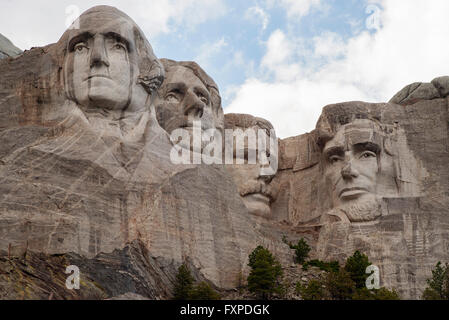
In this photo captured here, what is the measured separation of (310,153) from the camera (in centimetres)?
3634

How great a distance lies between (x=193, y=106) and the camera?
109 ft

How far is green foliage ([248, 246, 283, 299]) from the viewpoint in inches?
1159

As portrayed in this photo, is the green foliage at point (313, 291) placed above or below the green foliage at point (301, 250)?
below

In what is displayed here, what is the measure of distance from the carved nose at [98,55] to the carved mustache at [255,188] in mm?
6071

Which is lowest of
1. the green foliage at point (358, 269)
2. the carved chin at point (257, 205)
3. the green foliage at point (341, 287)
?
the green foliage at point (341, 287)

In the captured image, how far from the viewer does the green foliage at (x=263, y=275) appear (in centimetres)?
2944

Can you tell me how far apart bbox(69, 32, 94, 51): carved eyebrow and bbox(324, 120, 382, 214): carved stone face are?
7564 millimetres

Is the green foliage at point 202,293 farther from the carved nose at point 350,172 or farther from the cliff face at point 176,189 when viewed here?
the carved nose at point 350,172

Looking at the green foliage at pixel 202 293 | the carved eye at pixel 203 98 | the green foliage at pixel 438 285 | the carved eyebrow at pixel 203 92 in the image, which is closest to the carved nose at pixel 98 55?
the carved eyebrow at pixel 203 92

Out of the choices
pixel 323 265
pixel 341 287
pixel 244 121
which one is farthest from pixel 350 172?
pixel 341 287

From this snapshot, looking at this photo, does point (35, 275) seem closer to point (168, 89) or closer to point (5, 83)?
point (5, 83)

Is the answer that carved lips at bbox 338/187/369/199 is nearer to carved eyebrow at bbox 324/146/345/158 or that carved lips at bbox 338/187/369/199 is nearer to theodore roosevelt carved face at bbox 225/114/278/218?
carved eyebrow at bbox 324/146/345/158

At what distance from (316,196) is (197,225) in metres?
6.30
